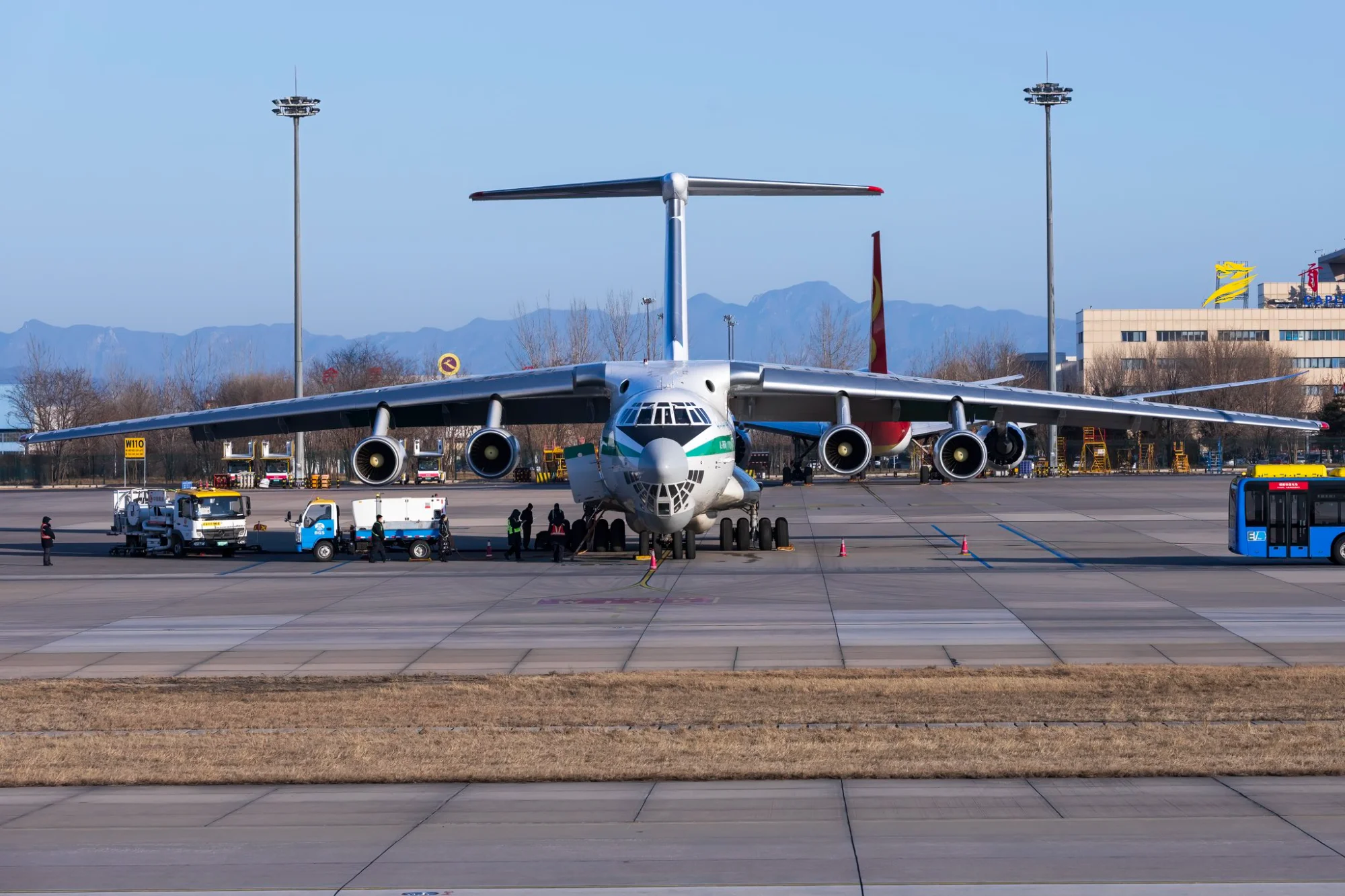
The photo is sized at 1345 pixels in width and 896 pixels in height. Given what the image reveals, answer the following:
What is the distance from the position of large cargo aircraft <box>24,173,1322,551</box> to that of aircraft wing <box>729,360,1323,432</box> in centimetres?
4

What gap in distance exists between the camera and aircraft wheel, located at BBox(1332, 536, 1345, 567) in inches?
1145

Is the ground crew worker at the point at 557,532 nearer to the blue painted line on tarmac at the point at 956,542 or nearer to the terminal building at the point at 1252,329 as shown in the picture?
the blue painted line on tarmac at the point at 956,542

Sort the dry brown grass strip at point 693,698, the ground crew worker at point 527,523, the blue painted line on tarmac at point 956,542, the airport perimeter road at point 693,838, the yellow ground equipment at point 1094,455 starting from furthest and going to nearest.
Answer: the yellow ground equipment at point 1094,455, the ground crew worker at point 527,523, the blue painted line on tarmac at point 956,542, the dry brown grass strip at point 693,698, the airport perimeter road at point 693,838

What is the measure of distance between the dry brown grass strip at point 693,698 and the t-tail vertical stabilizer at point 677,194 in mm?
17410

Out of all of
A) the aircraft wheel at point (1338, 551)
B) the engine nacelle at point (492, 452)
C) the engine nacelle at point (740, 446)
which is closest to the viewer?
the aircraft wheel at point (1338, 551)

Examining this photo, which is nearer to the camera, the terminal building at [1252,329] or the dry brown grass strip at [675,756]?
the dry brown grass strip at [675,756]

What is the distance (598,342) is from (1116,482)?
50221 mm

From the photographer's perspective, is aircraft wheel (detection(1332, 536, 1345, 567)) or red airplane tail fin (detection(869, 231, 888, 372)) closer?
aircraft wheel (detection(1332, 536, 1345, 567))

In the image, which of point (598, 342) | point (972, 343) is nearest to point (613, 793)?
point (598, 342)

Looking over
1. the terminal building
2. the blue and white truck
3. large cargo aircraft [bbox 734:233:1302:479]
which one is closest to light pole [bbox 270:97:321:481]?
large cargo aircraft [bbox 734:233:1302:479]

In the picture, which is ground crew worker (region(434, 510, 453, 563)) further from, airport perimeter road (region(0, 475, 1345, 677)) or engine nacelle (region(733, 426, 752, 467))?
engine nacelle (region(733, 426, 752, 467))

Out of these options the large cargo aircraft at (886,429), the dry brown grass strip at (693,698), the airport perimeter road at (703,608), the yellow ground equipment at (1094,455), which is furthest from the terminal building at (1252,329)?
the dry brown grass strip at (693,698)

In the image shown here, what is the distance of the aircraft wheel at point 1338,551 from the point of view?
29094 mm

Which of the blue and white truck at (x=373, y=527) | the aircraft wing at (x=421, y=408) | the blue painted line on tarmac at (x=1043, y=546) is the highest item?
the aircraft wing at (x=421, y=408)
